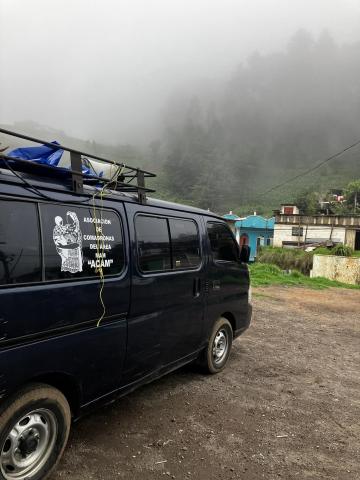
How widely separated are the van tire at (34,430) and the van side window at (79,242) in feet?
2.44

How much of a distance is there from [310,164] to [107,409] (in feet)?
494

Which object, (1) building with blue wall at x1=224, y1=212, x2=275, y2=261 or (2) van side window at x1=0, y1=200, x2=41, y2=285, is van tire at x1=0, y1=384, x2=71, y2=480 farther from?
Answer: (1) building with blue wall at x1=224, y1=212, x2=275, y2=261

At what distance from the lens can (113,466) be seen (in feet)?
9.11

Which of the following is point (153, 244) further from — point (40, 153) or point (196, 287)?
point (40, 153)

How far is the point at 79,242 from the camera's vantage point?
8.90ft

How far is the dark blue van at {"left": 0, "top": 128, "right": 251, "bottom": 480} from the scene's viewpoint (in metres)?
2.26

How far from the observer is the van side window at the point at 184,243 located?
383cm

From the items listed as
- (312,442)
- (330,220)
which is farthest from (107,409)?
(330,220)

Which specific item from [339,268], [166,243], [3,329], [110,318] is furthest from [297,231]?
[3,329]

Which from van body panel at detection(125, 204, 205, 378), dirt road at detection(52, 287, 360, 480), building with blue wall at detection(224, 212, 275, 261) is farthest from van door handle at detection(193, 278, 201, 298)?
building with blue wall at detection(224, 212, 275, 261)

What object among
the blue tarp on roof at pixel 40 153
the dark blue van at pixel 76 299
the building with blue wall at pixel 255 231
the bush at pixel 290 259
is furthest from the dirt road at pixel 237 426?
the building with blue wall at pixel 255 231

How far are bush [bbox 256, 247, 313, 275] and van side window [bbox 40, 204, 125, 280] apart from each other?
3061cm

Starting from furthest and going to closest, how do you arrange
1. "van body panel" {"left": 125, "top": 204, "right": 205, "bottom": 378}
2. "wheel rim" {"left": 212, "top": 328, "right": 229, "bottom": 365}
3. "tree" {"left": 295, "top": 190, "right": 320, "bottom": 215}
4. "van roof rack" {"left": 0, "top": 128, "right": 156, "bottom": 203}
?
"tree" {"left": 295, "top": 190, "right": 320, "bottom": 215}, "wheel rim" {"left": 212, "top": 328, "right": 229, "bottom": 365}, "van body panel" {"left": 125, "top": 204, "right": 205, "bottom": 378}, "van roof rack" {"left": 0, "top": 128, "right": 156, "bottom": 203}

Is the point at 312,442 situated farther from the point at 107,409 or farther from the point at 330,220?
the point at 330,220
